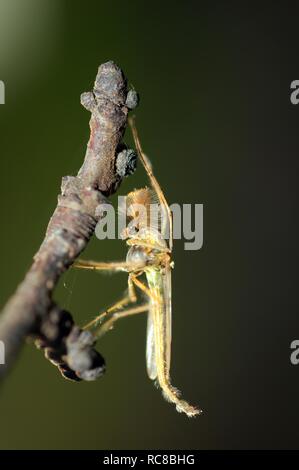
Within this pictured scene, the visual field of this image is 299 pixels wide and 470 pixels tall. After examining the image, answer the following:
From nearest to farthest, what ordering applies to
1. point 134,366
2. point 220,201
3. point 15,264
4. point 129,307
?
point 129,307 → point 15,264 → point 134,366 → point 220,201

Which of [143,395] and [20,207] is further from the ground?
[20,207]

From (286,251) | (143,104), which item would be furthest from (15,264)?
(286,251)

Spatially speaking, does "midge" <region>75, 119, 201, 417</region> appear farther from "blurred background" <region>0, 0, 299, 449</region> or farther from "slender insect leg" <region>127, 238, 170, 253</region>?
"blurred background" <region>0, 0, 299, 449</region>

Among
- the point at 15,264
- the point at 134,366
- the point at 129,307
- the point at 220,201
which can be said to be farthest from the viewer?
the point at 220,201

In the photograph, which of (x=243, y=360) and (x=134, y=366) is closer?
(x=134, y=366)

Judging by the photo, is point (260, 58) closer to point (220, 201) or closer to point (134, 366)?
point (220, 201)

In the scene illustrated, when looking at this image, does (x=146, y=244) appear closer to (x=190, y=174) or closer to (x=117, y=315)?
(x=117, y=315)

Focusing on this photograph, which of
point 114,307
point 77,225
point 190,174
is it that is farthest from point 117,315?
point 190,174

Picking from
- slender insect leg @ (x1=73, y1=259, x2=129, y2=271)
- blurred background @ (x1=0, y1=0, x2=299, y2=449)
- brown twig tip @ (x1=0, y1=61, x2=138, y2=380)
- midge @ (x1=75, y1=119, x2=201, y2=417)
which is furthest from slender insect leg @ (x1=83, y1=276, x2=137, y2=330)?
blurred background @ (x1=0, y1=0, x2=299, y2=449)
